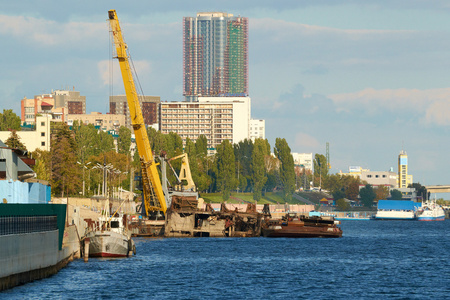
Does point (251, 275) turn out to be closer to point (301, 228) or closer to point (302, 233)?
point (301, 228)

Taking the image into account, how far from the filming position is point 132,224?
13788 centimetres

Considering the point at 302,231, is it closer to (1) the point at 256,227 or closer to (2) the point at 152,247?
(1) the point at 256,227

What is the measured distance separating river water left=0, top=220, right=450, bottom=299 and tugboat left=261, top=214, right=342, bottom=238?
28.9 metres

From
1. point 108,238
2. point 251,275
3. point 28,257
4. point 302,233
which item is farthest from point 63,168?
point 28,257

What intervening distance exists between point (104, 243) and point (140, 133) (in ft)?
191

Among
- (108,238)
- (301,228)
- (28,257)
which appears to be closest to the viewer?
(28,257)

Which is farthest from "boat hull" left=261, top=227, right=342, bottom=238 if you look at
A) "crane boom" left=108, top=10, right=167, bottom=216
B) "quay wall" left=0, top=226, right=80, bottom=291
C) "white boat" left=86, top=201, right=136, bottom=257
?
"quay wall" left=0, top=226, right=80, bottom=291

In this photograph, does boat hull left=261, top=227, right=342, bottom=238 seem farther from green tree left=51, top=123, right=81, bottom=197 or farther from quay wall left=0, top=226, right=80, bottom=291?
quay wall left=0, top=226, right=80, bottom=291

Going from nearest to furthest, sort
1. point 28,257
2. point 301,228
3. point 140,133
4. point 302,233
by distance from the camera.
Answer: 1. point 28,257
2. point 140,133
3. point 301,228
4. point 302,233

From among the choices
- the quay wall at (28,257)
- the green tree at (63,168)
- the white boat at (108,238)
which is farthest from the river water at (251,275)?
the green tree at (63,168)

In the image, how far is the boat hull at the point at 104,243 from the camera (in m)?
79.2

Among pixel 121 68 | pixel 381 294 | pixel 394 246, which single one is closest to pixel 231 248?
pixel 394 246

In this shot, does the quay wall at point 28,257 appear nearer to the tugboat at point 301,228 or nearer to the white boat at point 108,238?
the white boat at point 108,238

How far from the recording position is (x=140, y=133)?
5374 inches
